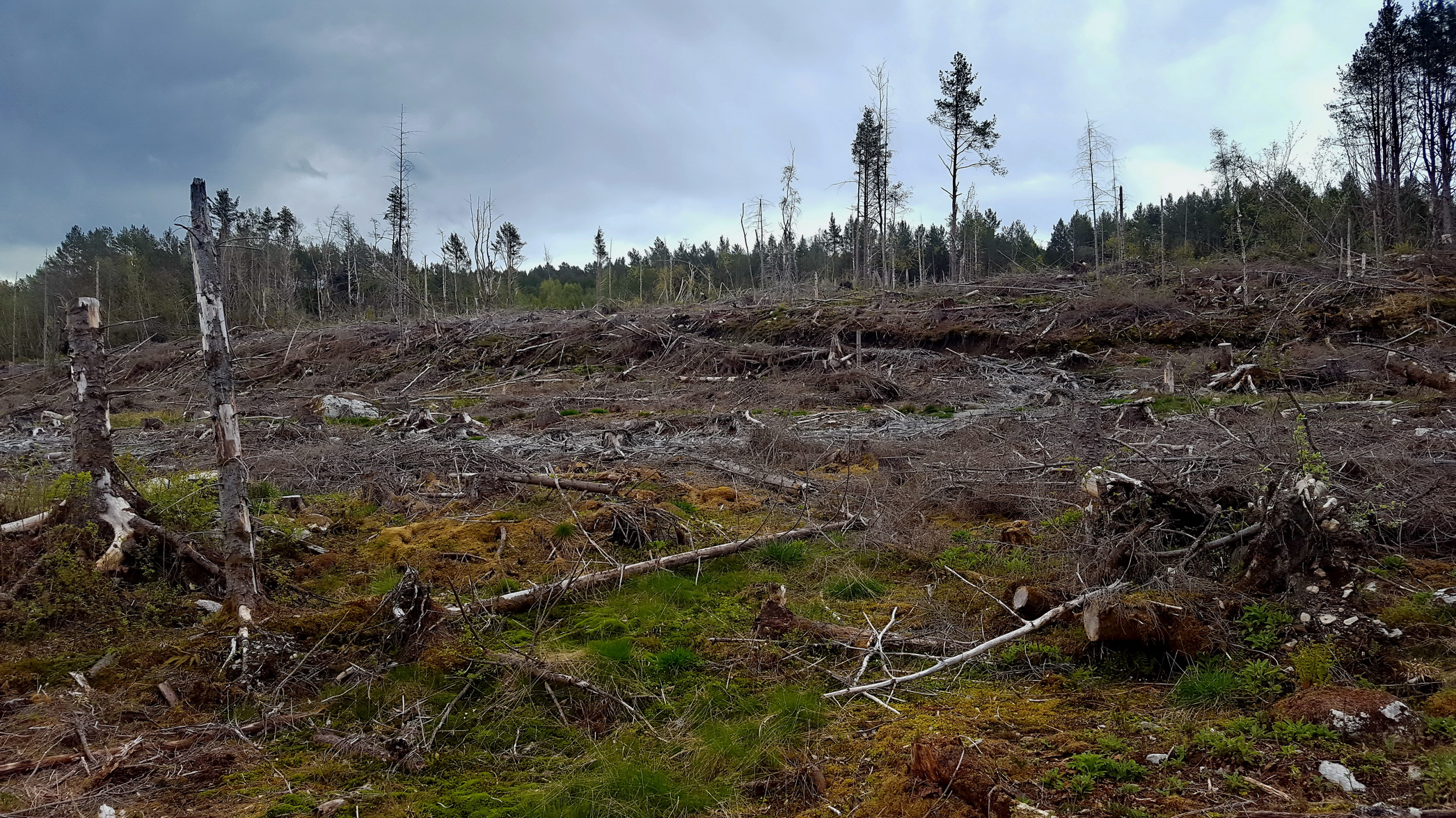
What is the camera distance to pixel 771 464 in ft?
31.2

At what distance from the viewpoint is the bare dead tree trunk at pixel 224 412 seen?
4426 mm

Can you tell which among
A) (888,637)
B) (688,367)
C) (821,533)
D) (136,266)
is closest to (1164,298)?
(688,367)

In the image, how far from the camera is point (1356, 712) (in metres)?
2.87

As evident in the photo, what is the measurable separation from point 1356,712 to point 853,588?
9.68 ft

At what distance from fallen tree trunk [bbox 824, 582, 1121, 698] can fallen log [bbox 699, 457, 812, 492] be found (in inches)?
147

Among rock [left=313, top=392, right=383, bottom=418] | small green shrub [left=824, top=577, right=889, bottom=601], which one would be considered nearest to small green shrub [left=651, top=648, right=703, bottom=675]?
small green shrub [left=824, top=577, right=889, bottom=601]

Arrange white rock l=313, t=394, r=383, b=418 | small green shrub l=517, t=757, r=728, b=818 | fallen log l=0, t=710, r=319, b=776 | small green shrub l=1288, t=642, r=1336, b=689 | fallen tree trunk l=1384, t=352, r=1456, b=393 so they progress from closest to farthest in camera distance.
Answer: small green shrub l=517, t=757, r=728, b=818 → fallen log l=0, t=710, r=319, b=776 → small green shrub l=1288, t=642, r=1336, b=689 → fallen tree trunk l=1384, t=352, r=1456, b=393 → white rock l=313, t=394, r=383, b=418

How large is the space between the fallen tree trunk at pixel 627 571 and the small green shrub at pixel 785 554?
0.09 meters

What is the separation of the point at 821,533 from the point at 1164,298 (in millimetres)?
18435

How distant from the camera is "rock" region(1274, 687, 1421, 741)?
2.79 m

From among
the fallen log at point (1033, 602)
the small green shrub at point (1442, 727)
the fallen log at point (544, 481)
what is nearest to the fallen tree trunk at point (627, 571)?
the fallen log at point (544, 481)

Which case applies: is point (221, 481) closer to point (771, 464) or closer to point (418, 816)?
point (418, 816)

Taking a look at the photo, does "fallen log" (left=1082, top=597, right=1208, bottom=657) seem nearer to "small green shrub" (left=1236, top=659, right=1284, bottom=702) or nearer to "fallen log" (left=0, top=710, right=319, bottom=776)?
"small green shrub" (left=1236, top=659, right=1284, bottom=702)

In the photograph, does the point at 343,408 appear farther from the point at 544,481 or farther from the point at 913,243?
the point at 913,243
